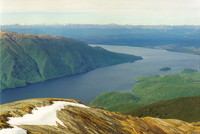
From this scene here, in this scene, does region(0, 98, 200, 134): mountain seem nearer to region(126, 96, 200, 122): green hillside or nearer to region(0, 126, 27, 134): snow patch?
region(0, 126, 27, 134): snow patch

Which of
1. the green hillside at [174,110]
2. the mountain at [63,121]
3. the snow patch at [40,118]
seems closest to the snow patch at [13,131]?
the mountain at [63,121]

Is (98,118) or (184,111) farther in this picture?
(184,111)

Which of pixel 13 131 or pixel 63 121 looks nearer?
pixel 13 131

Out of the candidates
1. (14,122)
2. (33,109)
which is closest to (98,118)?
(33,109)

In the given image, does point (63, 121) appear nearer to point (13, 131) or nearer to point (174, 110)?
point (13, 131)

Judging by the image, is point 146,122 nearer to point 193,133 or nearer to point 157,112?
point 193,133

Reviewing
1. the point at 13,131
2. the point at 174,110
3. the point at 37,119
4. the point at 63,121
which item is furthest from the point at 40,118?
the point at 174,110
